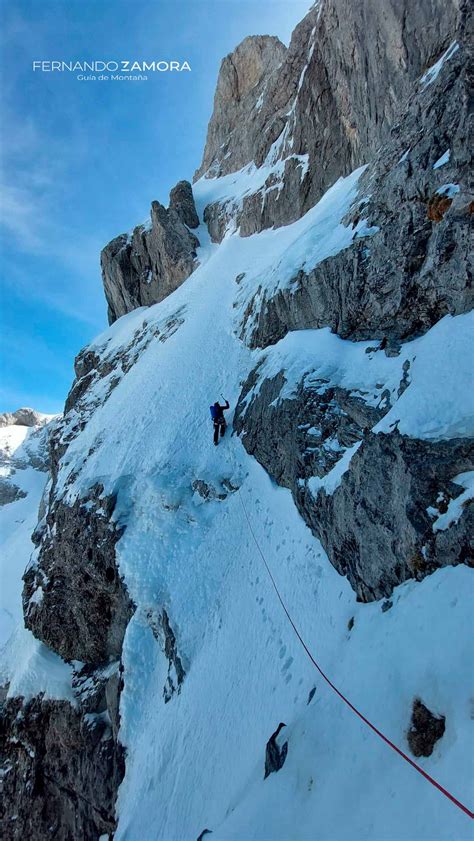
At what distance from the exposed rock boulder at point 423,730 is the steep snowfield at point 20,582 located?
14.8 metres

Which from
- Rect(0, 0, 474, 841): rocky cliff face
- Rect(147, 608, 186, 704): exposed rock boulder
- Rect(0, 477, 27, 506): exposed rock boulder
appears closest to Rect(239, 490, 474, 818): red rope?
Rect(0, 0, 474, 841): rocky cliff face

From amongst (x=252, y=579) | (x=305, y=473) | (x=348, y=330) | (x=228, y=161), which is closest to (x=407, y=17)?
(x=348, y=330)

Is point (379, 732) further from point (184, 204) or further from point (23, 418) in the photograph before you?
point (23, 418)

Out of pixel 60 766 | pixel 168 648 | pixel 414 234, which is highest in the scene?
pixel 414 234

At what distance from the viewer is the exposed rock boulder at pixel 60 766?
11.4 metres

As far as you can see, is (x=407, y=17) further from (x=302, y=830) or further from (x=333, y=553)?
(x=302, y=830)

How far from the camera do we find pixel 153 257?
4038cm

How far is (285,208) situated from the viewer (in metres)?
26.4

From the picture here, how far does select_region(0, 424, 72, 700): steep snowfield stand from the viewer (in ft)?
50.5

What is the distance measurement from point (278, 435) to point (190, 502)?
4921 millimetres

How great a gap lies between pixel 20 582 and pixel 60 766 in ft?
88.8

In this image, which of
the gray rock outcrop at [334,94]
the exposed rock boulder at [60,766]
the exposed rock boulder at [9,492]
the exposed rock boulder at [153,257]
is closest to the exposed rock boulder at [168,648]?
the exposed rock boulder at [60,766]

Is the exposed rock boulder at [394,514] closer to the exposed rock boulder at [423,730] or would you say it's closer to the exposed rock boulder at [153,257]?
the exposed rock boulder at [423,730]

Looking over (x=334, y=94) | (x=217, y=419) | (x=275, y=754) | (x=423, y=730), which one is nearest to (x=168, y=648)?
(x=275, y=754)
